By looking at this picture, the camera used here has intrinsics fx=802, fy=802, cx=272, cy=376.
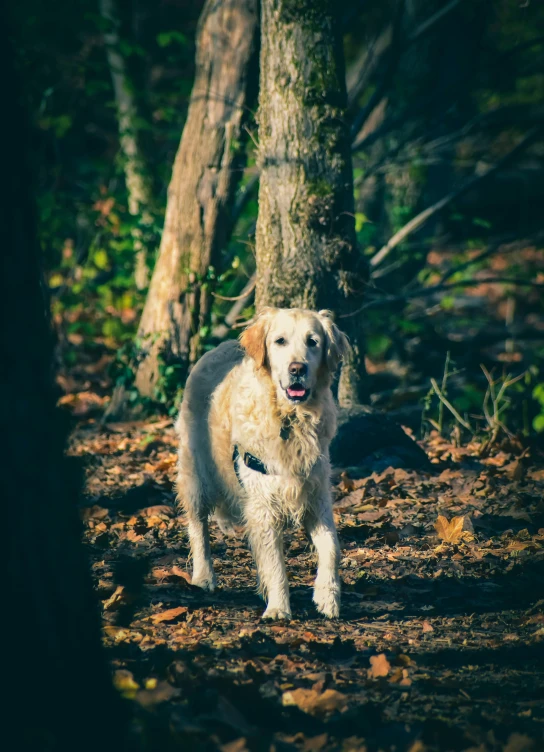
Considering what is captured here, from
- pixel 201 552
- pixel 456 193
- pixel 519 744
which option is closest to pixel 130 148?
pixel 456 193

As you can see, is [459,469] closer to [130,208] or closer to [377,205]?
[377,205]

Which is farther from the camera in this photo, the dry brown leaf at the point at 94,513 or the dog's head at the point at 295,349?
the dry brown leaf at the point at 94,513

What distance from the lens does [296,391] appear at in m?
4.33

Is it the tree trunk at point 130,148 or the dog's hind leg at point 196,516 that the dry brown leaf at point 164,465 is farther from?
the tree trunk at point 130,148

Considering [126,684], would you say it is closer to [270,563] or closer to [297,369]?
[270,563]

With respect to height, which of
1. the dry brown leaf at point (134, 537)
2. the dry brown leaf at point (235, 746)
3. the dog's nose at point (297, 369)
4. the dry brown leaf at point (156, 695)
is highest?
the dog's nose at point (297, 369)

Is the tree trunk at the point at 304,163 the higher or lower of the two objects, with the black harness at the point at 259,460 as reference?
higher

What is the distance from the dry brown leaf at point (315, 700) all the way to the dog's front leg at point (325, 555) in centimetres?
107

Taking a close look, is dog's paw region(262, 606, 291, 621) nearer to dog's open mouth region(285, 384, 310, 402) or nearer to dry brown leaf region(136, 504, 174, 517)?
dog's open mouth region(285, 384, 310, 402)

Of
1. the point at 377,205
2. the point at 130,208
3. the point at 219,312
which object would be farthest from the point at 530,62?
the point at 130,208

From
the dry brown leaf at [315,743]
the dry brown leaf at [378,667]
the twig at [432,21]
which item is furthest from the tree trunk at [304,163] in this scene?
the dry brown leaf at [315,743]

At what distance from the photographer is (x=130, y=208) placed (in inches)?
426

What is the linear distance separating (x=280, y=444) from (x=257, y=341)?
59 cm

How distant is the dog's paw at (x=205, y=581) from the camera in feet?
15.2
